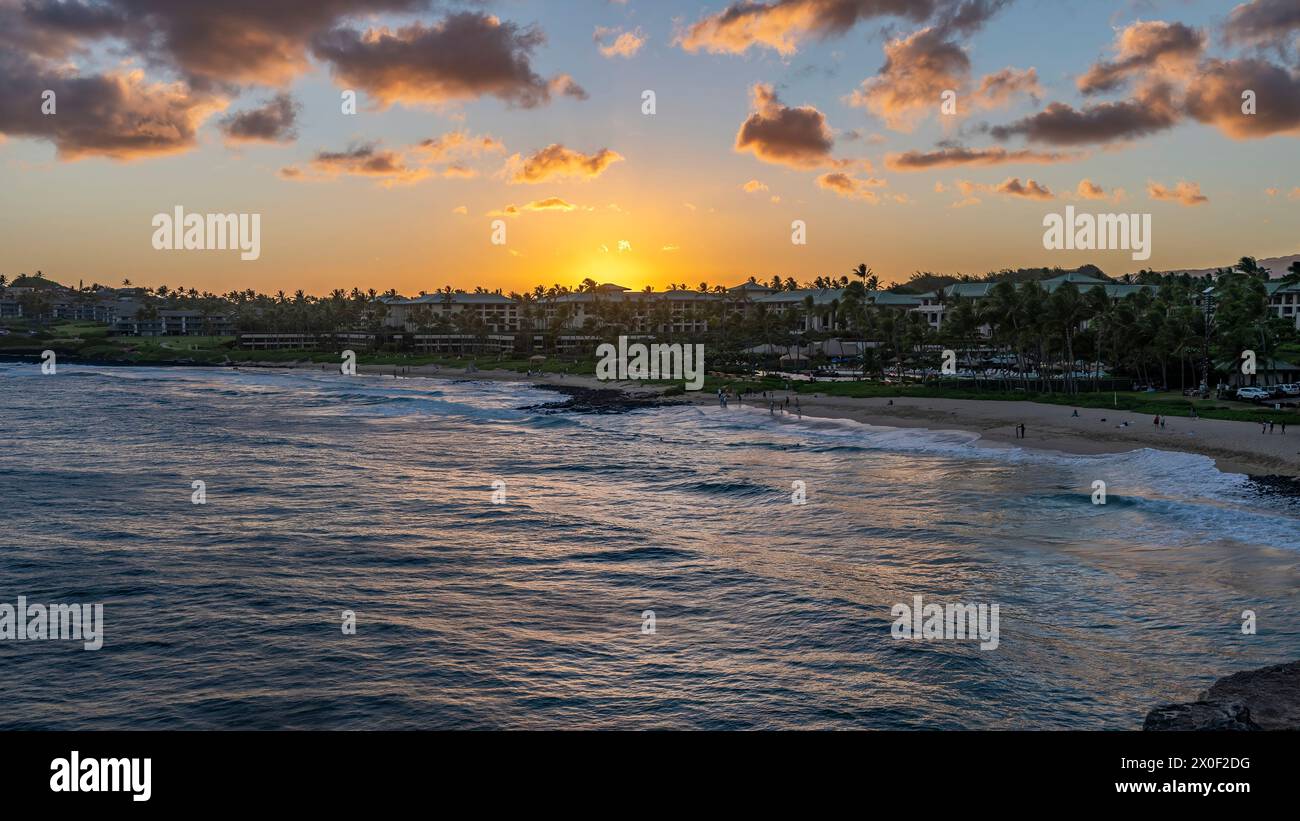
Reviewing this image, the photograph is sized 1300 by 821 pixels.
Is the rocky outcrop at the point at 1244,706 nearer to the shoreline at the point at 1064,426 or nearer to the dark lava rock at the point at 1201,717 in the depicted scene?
the dark lava rock at the point at 1201,717

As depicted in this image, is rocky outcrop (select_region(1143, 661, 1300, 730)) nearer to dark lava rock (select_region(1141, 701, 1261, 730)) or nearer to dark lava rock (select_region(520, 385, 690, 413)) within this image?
dark lava rock (select_region(1141, 701, 1261, 730))

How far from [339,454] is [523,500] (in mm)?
23964

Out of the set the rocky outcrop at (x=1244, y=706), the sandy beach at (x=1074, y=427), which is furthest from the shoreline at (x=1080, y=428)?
the rocky outcrop at (x=1244, y=706)

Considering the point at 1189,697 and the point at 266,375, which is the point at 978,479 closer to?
the point at 1189,697

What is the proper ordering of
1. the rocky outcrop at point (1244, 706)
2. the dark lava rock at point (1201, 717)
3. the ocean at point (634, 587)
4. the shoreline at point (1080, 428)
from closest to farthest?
the dark lava rock at point (1201, 717), the rocky outcrop at point (1244, 706), the ocean at point (634, 587), the shoreline at point (1080, 428)

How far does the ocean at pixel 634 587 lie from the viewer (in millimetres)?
19656

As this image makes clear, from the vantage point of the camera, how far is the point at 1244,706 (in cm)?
1673

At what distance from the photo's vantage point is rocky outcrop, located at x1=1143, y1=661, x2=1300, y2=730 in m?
15.9

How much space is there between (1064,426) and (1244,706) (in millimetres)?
53804

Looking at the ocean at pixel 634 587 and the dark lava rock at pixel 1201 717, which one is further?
the ocean at pixel 634 587

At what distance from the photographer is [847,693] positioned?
1989 centimetres

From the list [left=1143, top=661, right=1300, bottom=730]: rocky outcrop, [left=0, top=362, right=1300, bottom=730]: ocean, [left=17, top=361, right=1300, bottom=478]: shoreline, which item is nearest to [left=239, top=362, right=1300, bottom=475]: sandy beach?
[left=17, top=361, right=1300, bottom=478]: shoreline

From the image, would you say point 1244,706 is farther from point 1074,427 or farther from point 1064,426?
point 1064,426
